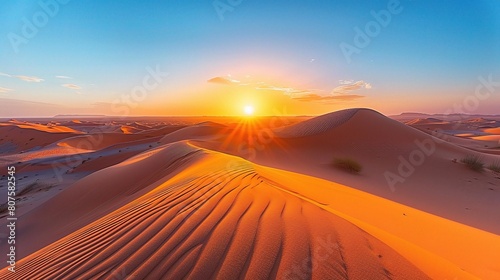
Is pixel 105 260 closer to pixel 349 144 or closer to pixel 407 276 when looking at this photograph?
pixel 407 276

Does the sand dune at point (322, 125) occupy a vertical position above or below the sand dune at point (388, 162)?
above

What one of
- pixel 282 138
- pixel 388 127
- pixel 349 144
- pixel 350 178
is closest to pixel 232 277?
pixel 350 178

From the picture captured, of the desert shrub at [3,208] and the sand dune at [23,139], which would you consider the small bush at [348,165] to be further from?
the sand dune at [23,139]

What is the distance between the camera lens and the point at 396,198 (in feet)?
20.9

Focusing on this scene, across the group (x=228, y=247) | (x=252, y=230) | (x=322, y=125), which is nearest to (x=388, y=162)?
(x=322, y=125)

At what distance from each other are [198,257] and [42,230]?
606cm

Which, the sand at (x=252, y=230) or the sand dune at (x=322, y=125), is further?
the sand dune at (x=322, y=125)

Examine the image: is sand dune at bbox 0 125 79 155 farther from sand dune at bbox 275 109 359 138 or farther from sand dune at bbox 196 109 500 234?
sand dune at bbox 275 109 359 138

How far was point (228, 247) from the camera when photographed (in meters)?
1.90

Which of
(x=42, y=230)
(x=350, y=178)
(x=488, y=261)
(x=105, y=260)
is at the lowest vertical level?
(x=42, y=230)

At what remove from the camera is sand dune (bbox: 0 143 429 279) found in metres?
1.72

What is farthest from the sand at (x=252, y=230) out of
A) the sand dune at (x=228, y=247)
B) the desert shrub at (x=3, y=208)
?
the desert shrub at (x=3, y=208)

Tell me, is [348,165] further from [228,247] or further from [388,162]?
[228,247]

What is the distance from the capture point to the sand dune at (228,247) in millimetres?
1718
